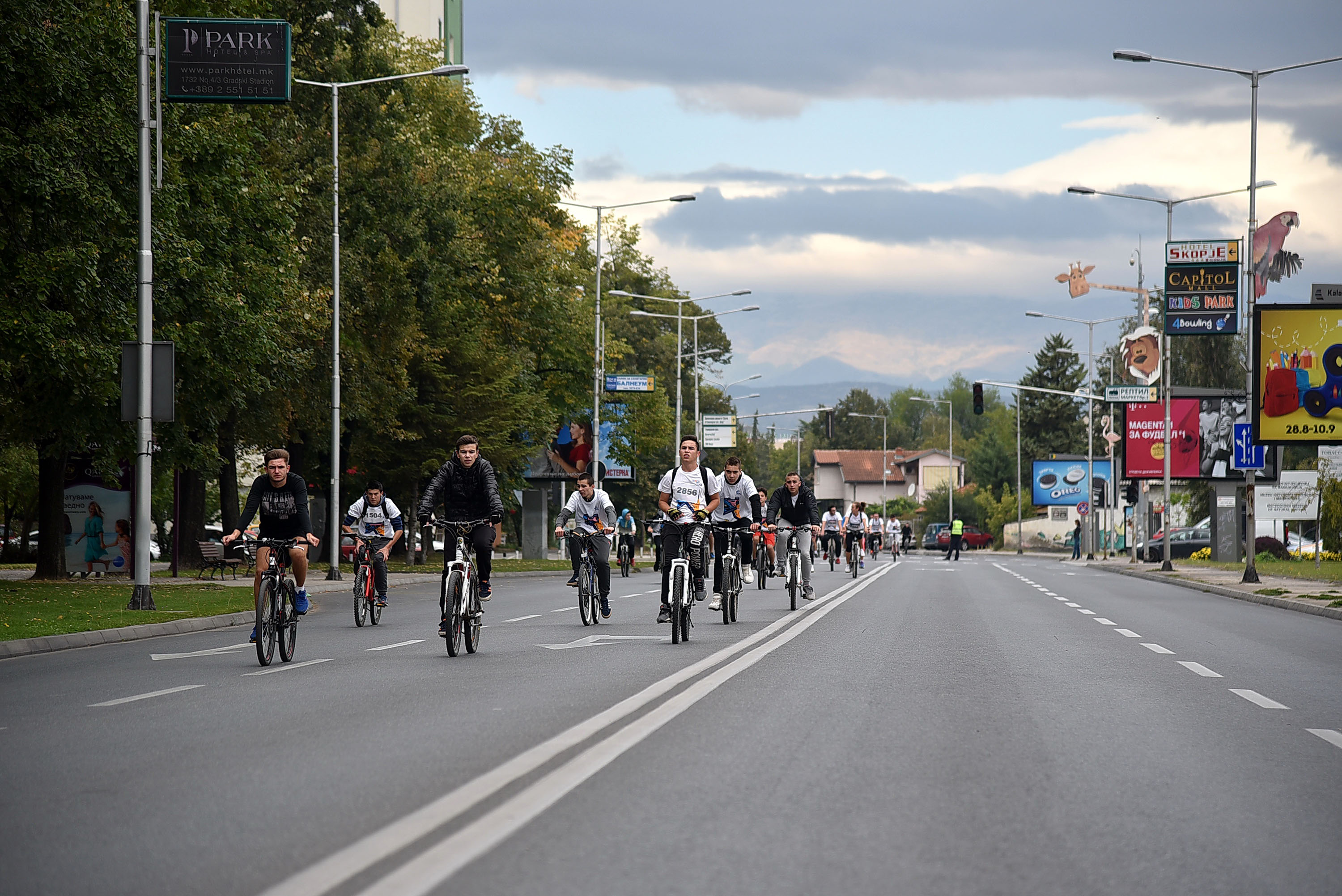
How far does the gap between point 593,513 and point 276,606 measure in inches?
224

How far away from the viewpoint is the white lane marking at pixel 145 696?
10234 millimetres

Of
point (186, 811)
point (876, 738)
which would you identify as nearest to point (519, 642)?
point (876, 738)

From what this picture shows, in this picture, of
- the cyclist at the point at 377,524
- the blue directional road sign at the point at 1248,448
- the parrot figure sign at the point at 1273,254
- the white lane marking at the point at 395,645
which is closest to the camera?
the white lane marking at the point at 395,645

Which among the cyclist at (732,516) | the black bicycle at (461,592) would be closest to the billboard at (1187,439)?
the cyclist at (732,516)

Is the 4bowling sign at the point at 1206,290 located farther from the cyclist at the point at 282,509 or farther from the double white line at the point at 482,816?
the double white line at the point at 482,816

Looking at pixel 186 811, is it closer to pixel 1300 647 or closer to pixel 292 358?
pixel 1300 647

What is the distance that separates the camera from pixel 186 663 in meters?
13.5

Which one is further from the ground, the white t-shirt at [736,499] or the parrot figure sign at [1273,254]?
the parrot figure sign at [1273,254]

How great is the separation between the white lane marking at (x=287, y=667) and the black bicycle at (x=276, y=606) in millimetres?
141

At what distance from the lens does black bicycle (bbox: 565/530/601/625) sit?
18.0 m

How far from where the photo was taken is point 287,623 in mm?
13438

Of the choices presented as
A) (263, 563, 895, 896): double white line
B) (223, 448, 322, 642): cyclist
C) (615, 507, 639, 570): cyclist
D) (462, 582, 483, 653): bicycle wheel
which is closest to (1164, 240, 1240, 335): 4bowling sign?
(615, 507, 639, 570): cyclist

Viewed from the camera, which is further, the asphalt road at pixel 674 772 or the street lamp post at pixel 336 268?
the street lamp post at pixel 336 268

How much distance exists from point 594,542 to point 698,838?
486 inches
